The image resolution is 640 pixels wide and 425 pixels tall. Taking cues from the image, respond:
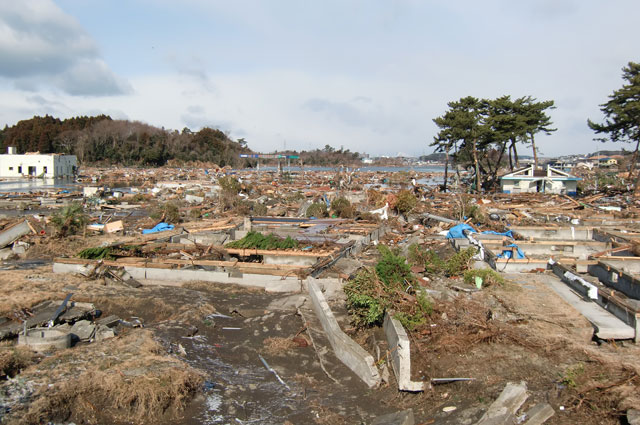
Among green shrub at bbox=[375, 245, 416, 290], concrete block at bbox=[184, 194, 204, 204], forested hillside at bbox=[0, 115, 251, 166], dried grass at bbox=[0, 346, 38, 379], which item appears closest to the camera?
dried grass at bbox=[0, 346, 38, 379]

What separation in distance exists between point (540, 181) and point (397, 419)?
102 feet

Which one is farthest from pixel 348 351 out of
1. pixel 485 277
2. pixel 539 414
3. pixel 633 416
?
pixel 485 277

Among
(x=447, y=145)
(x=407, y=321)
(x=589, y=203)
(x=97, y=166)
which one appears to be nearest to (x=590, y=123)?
(x=589, y=203)

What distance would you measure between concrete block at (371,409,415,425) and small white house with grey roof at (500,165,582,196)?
29.7 m

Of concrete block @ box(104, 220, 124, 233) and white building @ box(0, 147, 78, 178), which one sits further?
white building @ box(0, 147, 78, 178)

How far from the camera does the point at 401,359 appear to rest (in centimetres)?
605

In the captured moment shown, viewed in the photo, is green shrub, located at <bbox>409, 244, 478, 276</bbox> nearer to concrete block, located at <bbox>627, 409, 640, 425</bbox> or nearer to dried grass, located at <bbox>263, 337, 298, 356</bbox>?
dried grass, located at <bbox>263, 337, 298, 356</bbox>

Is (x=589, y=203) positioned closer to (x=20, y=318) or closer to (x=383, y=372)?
(x=383, y=372)

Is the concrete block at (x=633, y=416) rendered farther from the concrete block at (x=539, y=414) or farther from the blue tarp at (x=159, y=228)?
the blue tarp at (x=159, y=228)

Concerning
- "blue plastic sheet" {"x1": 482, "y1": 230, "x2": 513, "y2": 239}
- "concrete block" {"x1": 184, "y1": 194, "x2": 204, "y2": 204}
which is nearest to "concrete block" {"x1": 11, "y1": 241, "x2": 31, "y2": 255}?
"concrete block" {"x1": 184, "y1": 194, "x2": 204, "y2": 204}

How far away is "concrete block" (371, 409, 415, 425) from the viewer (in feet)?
17.0

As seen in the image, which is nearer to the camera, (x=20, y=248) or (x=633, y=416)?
(x=633, y=416)

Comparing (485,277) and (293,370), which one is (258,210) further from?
(293,370)

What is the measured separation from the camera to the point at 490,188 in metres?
35.7
